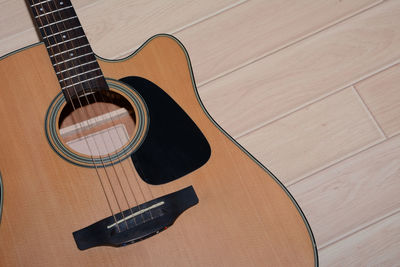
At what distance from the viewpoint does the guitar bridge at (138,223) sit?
2.51 ft

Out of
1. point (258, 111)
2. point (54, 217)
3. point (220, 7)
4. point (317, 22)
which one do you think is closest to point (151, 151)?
point (54, 217)

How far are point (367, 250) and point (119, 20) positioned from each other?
3.02 feet

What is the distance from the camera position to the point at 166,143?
0.85 metres

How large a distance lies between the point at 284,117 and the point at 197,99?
307mm

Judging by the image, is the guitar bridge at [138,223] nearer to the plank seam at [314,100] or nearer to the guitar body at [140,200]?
the guitar body at [140,200]

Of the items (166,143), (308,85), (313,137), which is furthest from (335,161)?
(166,143)

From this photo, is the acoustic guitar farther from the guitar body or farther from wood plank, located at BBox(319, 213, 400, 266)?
wood plank, located at BBox(319, 213, 400, 266)

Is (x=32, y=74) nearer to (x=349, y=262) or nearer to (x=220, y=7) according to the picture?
(x=220, y=7)

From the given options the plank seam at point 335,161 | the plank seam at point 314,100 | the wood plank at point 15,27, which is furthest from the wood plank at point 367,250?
the wood plank at point 15,27

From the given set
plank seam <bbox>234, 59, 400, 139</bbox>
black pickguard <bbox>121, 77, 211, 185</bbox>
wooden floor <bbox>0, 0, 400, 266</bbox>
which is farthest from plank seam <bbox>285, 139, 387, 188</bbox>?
black pickguard <bbox>121, 77, 211, 185</bbox>

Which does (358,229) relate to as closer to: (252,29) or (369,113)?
(369,113)

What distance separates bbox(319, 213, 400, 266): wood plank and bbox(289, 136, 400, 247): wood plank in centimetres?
2

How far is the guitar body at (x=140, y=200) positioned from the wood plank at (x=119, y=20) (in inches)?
→ 10.9

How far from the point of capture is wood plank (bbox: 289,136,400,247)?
101cm
